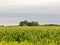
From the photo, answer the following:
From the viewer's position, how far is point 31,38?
22.7 m

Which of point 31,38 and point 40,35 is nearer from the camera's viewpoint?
point 31,38

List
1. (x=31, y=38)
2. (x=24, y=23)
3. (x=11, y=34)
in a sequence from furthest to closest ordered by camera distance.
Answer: (x=24, y=23)
(x=11, y=34)
(x=31, y=38)

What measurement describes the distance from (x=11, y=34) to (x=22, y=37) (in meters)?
2.38

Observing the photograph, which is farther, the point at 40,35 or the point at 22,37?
the point at 40,35

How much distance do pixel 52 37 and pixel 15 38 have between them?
11.7 ft

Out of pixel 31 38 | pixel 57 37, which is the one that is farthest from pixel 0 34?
pixel 57 37

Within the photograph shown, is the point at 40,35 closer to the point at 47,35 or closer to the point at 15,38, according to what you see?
the point at 47,35

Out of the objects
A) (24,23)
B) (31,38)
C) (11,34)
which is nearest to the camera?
(31,38)

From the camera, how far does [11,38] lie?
23266 millimetres

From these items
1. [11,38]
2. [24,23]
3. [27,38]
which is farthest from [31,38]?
[24,23]

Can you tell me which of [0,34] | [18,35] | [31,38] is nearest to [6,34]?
[0,34]

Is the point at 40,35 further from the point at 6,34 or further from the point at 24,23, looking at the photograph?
the point at 24,23

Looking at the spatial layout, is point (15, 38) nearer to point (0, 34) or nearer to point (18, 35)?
point (18, 35)

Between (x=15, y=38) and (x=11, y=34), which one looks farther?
(x=11, y=34)
